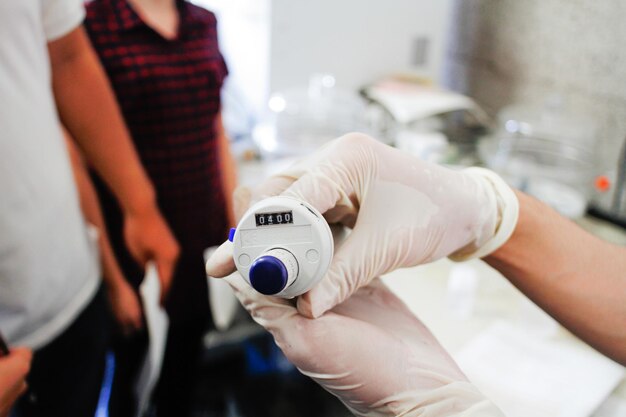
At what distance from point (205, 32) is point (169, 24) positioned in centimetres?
10

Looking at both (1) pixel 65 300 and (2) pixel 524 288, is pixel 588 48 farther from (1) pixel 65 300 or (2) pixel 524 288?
(1) pixel 65 300

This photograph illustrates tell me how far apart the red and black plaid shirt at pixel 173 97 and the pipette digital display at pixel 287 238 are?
2.68 ft

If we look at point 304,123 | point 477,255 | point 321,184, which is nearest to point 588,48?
point 304,123

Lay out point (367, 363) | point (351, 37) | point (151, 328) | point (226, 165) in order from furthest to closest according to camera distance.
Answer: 1. point (351, 37)
2. point (226, 165)
3. point (151, 328)
4. point (367, 363)

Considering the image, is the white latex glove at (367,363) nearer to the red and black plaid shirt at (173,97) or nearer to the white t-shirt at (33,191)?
the white t-shirt at (33,191)

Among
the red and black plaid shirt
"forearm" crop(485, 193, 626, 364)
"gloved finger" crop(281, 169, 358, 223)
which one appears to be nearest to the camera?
"gloved finger" crop(281, 169, 358, 223)

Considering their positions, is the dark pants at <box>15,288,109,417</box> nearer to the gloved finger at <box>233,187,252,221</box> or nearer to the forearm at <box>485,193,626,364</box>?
the gloved finger at <box>233,187,252,221</box>

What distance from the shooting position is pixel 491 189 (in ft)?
2.39

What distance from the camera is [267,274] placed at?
45 centimetres

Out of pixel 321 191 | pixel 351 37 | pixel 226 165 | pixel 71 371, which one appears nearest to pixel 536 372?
pixel 321 191

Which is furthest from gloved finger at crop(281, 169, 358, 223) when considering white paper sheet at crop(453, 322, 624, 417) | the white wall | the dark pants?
the white wall

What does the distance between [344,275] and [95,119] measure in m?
0.78

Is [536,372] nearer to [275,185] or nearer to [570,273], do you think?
[570,273]

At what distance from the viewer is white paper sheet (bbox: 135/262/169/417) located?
1.26 m
